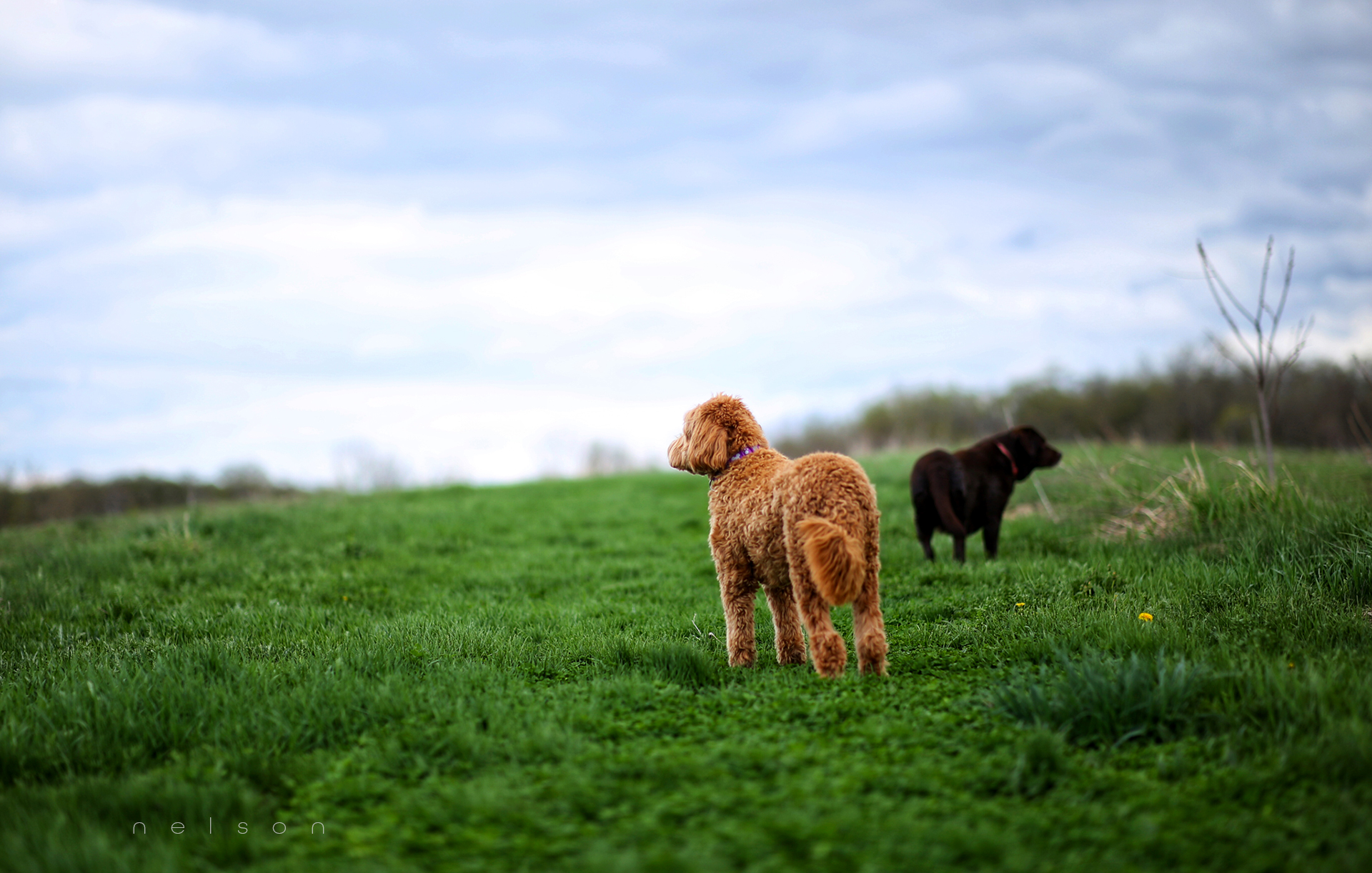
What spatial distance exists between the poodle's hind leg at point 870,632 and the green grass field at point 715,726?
0.39 feet

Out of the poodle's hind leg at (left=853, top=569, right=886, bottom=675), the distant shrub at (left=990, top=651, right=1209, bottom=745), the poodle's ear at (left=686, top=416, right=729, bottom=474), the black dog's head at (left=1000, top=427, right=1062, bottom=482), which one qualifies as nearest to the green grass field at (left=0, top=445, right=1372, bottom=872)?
the distant shrub at (left=990, top=651, right=1209, bottom=745)

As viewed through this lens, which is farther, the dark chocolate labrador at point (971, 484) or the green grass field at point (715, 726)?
the dark chocolate labrador at point (971, 484)

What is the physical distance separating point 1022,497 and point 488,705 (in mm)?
11595

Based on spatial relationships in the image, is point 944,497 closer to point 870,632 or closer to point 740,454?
point 740,454

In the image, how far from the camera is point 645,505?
16516 mm

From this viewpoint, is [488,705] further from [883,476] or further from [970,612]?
[883,476]

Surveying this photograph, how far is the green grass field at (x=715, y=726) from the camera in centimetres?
307

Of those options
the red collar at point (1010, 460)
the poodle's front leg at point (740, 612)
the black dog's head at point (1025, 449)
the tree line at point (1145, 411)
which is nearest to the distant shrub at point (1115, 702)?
the poodle's front leg at point (740, 612)

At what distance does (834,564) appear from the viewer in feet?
14.7

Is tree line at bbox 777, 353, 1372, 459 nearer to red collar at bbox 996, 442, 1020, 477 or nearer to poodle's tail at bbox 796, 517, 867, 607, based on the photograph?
red collar at bbox 996, 442, 1020, 477

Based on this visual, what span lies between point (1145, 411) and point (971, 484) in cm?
2886

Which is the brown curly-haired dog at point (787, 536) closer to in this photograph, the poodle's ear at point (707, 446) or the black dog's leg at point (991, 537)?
the poodle's ear at point (707, 446)

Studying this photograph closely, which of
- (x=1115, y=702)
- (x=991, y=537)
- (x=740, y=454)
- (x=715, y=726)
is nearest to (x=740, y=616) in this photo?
(x=740, y=454)

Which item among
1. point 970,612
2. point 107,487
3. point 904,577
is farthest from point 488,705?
point 107,487
